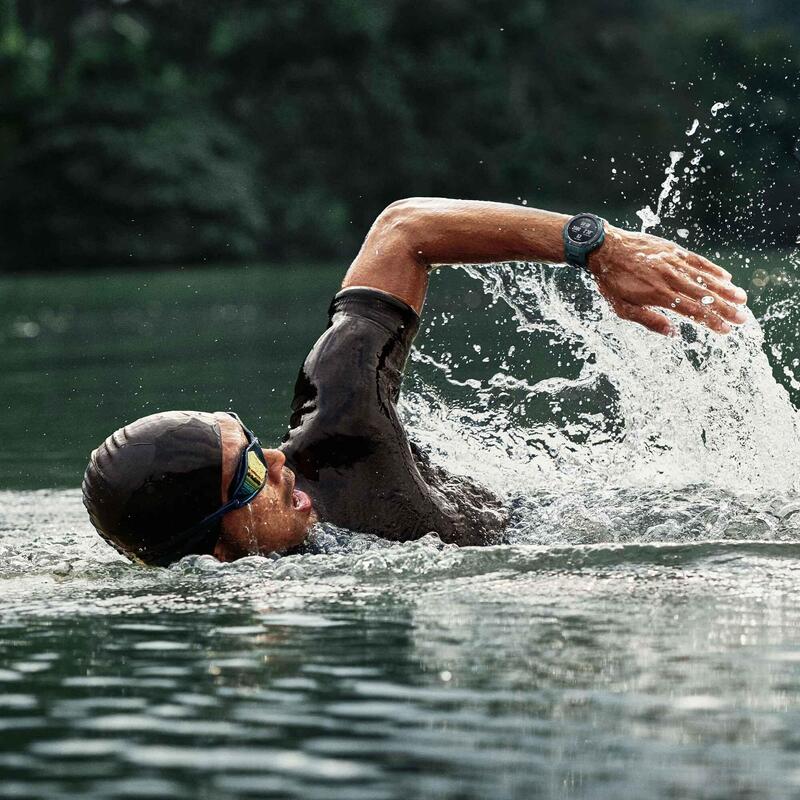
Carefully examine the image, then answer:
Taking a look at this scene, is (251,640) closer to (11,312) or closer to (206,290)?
(11,312)

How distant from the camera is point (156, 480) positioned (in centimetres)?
570

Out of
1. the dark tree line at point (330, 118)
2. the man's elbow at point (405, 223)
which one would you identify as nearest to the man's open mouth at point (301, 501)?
the man's elbow at point (405, 223)

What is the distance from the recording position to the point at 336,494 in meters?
5.92

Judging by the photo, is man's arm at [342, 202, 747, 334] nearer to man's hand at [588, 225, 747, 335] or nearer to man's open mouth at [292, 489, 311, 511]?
man's hand at [588, 225, 747, 335]

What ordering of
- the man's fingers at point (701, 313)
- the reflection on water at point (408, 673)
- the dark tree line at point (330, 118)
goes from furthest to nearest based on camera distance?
the dark tree line at point (330, 118), the man's fingers at point (701, 313), the reflection on water at point (408, 673)

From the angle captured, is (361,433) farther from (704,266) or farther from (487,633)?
(704,266)

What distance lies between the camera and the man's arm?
18.3 feet

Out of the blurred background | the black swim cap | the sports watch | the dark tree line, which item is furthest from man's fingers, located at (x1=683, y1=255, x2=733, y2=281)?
the dark tree line

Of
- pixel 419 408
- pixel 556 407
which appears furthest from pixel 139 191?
pixel 419 408

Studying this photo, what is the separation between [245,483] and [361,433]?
0.38 m

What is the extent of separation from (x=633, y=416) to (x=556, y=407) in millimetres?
3992

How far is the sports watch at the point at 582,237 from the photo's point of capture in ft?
19.0

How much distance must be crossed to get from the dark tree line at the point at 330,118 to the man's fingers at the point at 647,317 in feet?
122

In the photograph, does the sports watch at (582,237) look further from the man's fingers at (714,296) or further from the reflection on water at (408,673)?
the reflection on water at (408,673)
